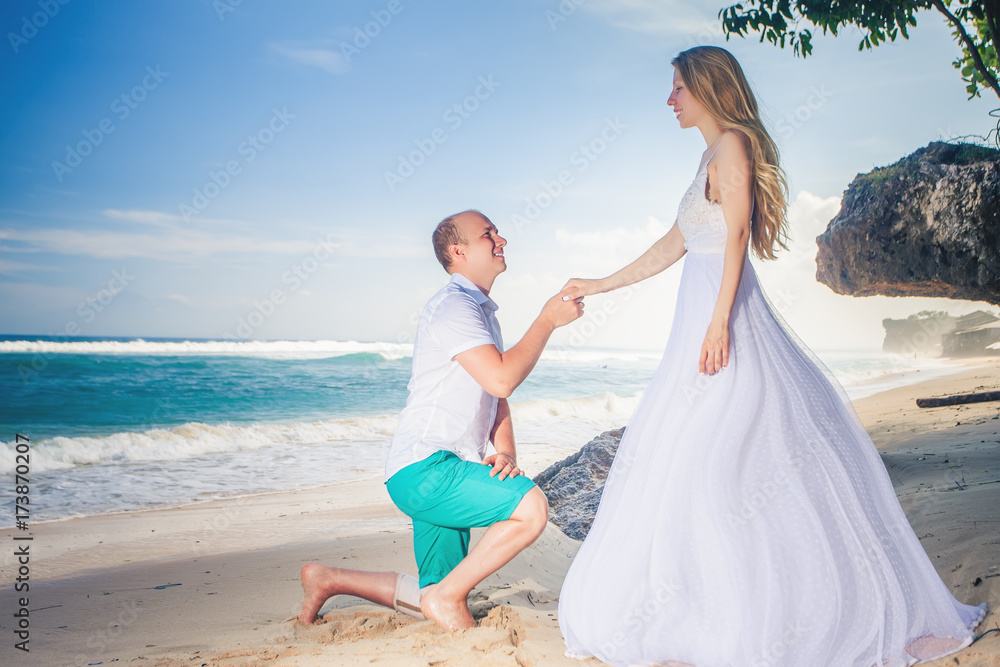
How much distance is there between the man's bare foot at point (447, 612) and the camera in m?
2.67

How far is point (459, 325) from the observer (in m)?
2.70

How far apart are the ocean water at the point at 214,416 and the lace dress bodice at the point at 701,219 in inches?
255

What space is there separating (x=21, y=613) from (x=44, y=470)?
22.4 ft

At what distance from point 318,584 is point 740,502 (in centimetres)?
189

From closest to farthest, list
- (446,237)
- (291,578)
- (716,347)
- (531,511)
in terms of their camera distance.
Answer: (716,347) < (531,511) < (446,237) < (291,578)

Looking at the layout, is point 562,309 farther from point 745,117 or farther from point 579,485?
point 579,485

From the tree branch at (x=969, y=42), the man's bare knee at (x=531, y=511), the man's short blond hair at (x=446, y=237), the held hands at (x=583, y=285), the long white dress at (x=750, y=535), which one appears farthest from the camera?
the tree branch at (x=969, y=42)

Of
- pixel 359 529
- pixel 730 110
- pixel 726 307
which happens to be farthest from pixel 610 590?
pixel 359 529

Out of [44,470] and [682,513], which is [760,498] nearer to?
[682,513]

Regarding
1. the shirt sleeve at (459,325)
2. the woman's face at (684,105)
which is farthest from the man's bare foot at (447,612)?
the woman's face at (684,105)

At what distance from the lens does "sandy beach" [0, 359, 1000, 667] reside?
8.59 feet

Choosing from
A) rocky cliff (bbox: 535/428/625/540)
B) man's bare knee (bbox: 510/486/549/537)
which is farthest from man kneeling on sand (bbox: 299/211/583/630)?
rocky cliff (bbox: 535/428/625/540)

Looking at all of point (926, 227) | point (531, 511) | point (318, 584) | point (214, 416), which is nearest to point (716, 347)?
point (531, 511)

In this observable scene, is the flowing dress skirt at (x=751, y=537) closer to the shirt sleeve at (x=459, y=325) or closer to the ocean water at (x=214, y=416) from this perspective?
the shirt sleeve at (x=459, y=325)
